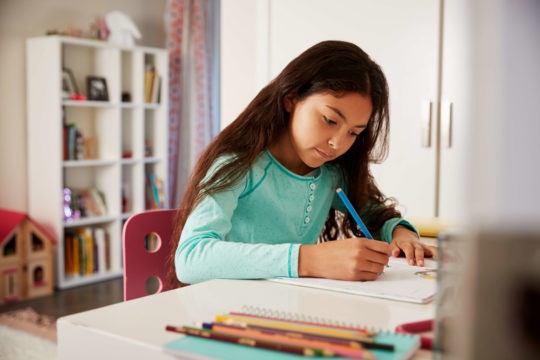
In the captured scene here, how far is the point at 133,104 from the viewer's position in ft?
13.0

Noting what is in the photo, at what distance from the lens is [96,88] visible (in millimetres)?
3824

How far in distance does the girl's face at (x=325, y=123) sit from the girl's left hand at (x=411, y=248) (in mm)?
220

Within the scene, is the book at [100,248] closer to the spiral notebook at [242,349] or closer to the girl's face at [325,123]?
the girl's face at [325,123]

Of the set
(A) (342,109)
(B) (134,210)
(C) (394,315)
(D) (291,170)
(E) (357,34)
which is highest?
(E) (357,34)

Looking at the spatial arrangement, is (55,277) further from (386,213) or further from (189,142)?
(386,213)

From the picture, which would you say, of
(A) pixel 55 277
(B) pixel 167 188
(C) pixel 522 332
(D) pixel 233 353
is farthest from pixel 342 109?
(B) pixel 167 188

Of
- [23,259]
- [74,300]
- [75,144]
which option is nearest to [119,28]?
[75,144]

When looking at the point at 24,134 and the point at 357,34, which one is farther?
the point at 24,134

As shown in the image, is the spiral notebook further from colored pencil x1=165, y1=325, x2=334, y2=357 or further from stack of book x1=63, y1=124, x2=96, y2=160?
stack of book x1=63, y1=124, x2=96, y2=160

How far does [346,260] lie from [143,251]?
455 mm

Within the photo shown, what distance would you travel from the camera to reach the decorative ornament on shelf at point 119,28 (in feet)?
12.9

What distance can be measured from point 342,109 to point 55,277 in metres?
2.94

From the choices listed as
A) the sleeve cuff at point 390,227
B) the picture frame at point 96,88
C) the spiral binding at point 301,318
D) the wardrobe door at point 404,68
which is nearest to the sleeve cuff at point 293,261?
the spiral binding at point 301,318

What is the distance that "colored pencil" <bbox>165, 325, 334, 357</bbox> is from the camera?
20.9 inches
